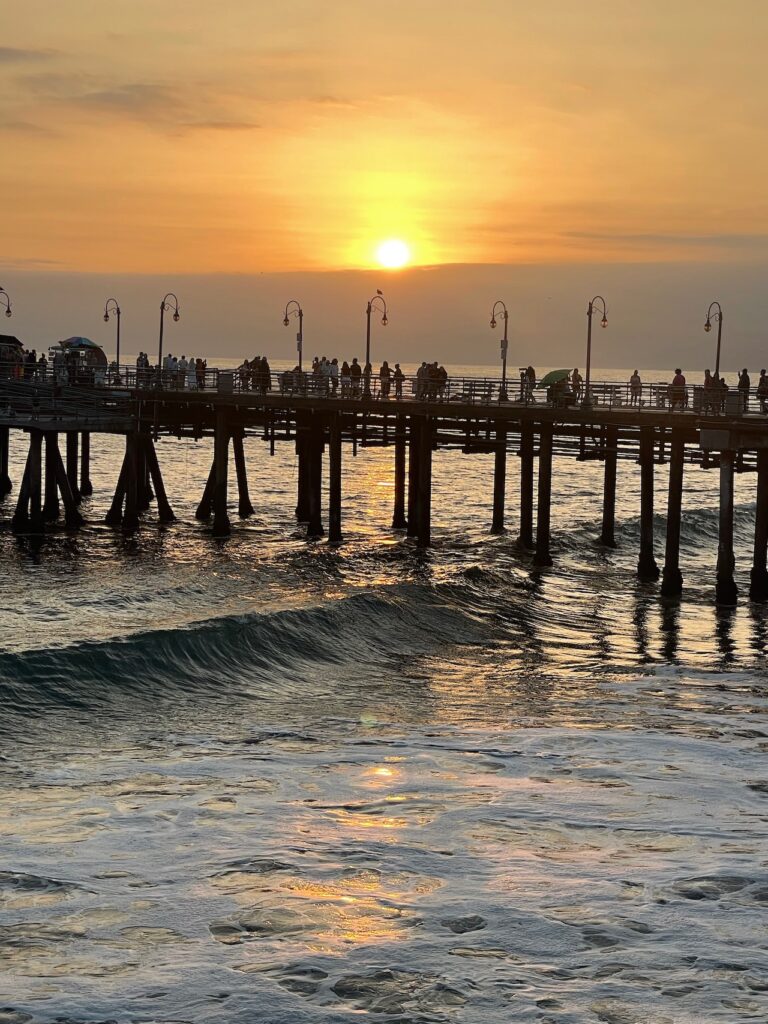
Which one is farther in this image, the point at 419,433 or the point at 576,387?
the point at 419,433

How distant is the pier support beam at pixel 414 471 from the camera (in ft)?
133

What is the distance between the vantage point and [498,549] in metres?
42.4

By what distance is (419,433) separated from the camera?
1582 inches

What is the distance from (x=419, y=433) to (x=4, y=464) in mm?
21375

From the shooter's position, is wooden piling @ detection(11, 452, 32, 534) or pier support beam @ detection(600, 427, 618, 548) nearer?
pier support beam @ detection(600, 427, 618, 548)

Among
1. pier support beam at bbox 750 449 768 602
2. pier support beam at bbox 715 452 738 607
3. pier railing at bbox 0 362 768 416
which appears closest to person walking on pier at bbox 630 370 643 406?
pier railing at bbox 0 362 768 416

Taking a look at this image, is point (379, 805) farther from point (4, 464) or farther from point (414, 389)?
point (4, 464)

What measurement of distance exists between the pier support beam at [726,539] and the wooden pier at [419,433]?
34mm

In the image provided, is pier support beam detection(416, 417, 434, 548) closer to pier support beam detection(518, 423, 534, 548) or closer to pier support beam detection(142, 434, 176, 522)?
pier support beam detection(518, 423, 534, 548)

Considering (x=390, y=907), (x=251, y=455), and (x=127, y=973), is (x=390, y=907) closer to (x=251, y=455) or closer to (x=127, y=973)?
(x=127, y=973)

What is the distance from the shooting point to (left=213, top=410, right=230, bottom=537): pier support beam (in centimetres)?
4084

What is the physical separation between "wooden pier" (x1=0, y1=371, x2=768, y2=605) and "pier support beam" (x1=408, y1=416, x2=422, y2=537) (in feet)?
0.18

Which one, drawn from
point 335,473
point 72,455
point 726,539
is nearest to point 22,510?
point 335,473

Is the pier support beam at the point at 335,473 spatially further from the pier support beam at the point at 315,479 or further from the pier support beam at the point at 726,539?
the pier support beam at the point at 726,539
